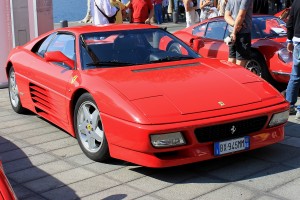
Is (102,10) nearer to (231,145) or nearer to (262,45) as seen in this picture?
(262,45)

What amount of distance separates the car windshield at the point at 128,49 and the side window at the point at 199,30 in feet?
10.1

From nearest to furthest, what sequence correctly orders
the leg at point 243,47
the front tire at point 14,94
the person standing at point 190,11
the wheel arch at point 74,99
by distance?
1. the wheel arch at point 74,99
2. the front tire at point 14,94
3. the leg at point 243,47
4. the person standing at point 190,11

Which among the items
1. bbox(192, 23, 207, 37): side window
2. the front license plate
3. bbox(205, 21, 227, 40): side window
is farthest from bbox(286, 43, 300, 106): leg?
bbox(192, 23, 207, 37): side window

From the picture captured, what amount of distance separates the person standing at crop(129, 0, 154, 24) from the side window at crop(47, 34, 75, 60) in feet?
13.8

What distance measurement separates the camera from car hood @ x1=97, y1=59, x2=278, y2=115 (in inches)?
170

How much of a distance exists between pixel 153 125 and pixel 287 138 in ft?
6.42

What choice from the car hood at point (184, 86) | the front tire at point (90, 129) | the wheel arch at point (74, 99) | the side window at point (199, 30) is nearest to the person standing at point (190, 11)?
the side window at point (199, 30)

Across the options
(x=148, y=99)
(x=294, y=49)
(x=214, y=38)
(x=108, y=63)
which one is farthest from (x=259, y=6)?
(x=148, y=99)

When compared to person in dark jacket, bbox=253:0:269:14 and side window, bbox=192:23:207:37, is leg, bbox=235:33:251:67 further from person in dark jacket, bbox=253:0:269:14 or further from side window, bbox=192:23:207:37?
person in dark jacket, bbox=253:0:269:14

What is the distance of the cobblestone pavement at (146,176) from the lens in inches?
158

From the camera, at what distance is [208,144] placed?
426 cm

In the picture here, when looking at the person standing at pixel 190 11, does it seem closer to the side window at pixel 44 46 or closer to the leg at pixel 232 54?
the leg at pixel 232 54

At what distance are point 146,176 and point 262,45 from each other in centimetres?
386

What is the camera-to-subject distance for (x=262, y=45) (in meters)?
7.54
